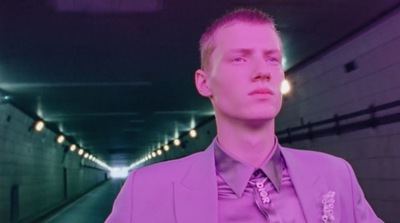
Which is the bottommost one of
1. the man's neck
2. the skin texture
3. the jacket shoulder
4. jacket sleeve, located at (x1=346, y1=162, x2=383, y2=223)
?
jacket sleeve, located at (x1=346, y1=162, x2=383, y2=223)

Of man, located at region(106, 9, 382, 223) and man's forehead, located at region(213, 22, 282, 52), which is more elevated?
man's forehead, located at region(213, 22, 282, 52)

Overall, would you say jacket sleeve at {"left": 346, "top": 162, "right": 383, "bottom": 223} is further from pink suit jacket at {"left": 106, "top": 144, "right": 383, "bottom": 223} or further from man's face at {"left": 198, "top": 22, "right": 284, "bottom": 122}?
man's face at {"left": 198, "top": 22, "right": 284, "bottom": 122}

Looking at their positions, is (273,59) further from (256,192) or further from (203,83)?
(256,192)

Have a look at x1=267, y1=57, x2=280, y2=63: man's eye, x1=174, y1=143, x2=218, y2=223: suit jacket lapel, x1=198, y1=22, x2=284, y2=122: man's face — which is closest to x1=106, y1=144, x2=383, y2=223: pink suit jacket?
x1=174, y1=143, x2=218, y2=223: suit jacket lapel

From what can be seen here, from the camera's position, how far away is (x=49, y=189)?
1023 inches

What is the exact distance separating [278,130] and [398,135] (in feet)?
20.6

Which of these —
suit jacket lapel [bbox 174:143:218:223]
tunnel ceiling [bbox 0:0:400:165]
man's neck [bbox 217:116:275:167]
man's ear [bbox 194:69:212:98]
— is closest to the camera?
suit jacket lapel [bbox 174:143:218:223]

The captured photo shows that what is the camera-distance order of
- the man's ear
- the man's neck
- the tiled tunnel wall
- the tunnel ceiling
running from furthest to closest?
the tiled tunnel wall, the tunnel ceiling, the man's ear, the man's neck

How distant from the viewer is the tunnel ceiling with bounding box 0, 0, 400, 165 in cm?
740

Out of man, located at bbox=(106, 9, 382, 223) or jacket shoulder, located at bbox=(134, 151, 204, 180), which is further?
jacket shoulder, located at bbox=(134, 151, 204, 180)

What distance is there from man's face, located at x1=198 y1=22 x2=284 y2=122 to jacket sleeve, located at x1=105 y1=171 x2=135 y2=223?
1.34ft

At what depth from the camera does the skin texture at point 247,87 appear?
1.60 meters

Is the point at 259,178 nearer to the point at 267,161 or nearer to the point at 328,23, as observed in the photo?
the point at 267,161

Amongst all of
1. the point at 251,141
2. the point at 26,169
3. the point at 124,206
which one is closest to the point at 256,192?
the point at 251,141
